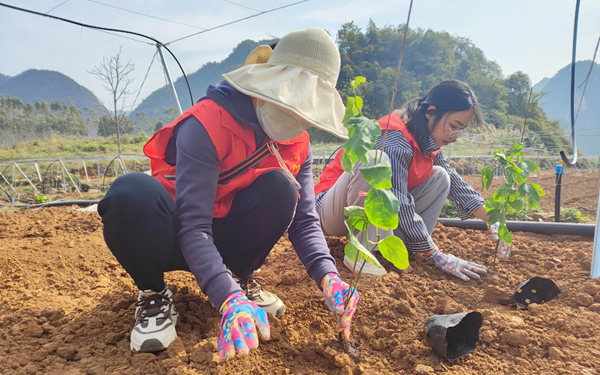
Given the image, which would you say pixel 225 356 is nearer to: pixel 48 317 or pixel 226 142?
pixel 226 142

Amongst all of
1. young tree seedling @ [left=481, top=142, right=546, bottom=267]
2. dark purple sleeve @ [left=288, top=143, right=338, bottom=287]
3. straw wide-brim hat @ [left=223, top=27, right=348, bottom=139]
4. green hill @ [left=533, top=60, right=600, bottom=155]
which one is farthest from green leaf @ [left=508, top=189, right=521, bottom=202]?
straw wide-brim hat @ [left=223, top=27, right=348, bottom=139]

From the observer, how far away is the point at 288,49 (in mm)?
1123

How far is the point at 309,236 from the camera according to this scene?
1.42m

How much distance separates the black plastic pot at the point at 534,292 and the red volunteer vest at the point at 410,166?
76 centimetres

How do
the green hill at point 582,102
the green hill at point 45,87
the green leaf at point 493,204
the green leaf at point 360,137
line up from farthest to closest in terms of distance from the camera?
the green hill at point 45,87
the green hill at point 582,102
the green leaf at point 493,204
the green leaf at point 360,137

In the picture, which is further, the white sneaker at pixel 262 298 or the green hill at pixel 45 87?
the green hill at pixel 45 87

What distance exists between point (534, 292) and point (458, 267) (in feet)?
1.12

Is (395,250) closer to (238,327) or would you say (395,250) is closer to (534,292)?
(238,327)

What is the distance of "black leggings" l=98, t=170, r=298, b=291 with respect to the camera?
1.18m

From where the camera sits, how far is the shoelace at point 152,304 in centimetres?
126

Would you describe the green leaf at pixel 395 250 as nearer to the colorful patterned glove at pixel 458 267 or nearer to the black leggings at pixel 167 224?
the black leggings at pixel 167 224

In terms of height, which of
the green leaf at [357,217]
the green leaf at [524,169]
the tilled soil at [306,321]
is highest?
the green leaf at [524,169]

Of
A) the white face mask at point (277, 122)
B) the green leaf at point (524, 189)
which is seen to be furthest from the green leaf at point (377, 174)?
the green leaf at point (524, 189)

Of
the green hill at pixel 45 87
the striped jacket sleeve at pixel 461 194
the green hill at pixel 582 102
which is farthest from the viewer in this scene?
the green hill at pixel 45 87
